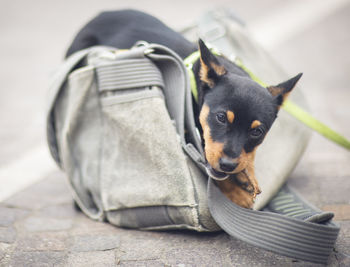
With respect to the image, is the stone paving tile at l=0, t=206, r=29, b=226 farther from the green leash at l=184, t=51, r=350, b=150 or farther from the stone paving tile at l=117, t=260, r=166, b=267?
the green leash at l=184, t=51, r=350, b=150

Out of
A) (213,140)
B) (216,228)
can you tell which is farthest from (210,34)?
(216,228)

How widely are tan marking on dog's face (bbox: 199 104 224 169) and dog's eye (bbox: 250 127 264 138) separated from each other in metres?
0.19

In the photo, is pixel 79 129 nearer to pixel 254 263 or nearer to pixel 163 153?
pixel 163 153

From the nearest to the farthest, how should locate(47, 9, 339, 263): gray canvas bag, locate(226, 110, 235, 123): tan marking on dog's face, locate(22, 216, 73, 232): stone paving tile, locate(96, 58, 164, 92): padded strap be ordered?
locate(47, 9, 339, 263): gray canvas bag
locate(226, 110, 235, 123): tan marking on dog's face
locate(96, 58, 164, 92): padded strap
locate(22, 216, 73, 232): stone paving tile

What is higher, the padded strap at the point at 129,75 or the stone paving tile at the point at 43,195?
the padded strap at the point at 129,75

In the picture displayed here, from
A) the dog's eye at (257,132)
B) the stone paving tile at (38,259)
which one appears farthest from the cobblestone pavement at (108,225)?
the dog's eye at (257,132)

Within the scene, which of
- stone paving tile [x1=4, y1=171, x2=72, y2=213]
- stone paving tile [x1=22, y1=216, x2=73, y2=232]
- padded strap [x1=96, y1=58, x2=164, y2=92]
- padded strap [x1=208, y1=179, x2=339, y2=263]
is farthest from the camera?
stone paving tile [x1=4, y1=171, x2=72, y2=213]

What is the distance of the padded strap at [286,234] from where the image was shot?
1815mm

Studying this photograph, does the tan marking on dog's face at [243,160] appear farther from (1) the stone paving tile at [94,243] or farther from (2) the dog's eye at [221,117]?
(1) the stone paving tile at [94,243]

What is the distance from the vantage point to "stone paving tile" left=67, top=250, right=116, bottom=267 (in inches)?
75.3

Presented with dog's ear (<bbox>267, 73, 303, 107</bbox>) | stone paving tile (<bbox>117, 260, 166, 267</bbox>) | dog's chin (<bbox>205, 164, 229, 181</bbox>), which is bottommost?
stone paving tile (<bbox>117, 260, 166, 267</bbox>)

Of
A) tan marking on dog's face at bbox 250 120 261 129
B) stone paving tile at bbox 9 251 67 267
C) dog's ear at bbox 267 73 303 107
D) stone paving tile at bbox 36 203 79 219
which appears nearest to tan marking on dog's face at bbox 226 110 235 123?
tan marking on dog's face at bbox 250 120 261 129

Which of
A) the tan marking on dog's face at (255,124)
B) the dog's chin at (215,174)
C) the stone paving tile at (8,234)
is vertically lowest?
the stone paving tile at (8,234)

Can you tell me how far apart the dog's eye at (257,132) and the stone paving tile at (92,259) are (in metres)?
→ 0.90
